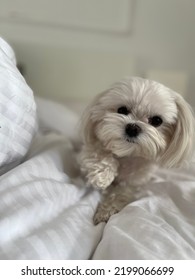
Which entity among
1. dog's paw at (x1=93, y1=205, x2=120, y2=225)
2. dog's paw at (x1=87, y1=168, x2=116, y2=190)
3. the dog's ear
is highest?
the dog's ear

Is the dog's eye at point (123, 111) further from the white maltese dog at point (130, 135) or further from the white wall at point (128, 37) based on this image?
the white wall at point (128, 37)

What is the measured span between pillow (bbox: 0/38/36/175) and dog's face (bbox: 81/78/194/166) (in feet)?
0.54

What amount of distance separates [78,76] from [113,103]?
2.32 feet

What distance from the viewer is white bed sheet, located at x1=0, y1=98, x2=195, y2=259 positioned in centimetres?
60

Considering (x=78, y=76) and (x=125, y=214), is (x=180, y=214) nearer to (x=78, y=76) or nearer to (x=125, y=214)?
(x=125, y=214)

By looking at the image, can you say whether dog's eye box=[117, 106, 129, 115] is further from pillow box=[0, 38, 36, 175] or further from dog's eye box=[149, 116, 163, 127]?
pillow box=[0, 38, 36, 175]

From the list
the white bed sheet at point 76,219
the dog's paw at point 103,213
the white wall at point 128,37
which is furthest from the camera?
the white wall at point 128,37

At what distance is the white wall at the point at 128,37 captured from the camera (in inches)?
59.7

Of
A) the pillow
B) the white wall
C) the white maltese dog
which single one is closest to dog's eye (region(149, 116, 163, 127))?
the white maltese dog

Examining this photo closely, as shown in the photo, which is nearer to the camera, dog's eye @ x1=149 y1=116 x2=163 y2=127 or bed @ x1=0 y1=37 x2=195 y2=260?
bed @ x1=0 y1=37 x2=195 y2=260

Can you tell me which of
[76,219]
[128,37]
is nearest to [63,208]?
[76,219]

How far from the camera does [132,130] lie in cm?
86

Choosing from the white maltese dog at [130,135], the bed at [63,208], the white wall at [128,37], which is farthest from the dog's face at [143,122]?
the white wall at [128,37]

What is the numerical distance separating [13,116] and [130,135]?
0.30 m
